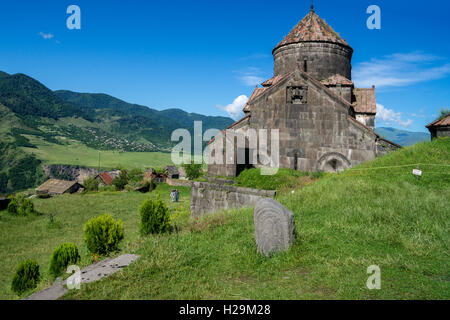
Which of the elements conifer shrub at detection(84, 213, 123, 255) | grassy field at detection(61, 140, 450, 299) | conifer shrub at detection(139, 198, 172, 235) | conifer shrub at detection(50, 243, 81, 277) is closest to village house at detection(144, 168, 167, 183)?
conifer shrub at detection(139, 198, 172, 235)

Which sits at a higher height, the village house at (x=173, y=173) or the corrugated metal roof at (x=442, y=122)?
the corrugated metal roof at (x=442, y=122)

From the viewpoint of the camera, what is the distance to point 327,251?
242 inches

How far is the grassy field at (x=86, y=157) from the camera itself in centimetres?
10954

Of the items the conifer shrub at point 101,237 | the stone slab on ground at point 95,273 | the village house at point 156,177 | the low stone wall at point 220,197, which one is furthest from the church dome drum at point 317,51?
the village house at point 156,177

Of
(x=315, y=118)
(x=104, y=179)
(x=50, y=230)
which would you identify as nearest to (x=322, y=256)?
(x=315, y=118)

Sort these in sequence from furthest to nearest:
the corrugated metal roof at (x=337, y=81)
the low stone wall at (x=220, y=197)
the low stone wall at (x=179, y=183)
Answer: the low stone wall at (x=179, y=183) → the corrugated metal roof at (x=337, y=81) → the low stone wall at (x=220, y=197)

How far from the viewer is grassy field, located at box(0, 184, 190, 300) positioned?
33.4 feet

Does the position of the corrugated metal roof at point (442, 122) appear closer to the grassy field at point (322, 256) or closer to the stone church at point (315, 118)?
the stone church at point (315, 118)

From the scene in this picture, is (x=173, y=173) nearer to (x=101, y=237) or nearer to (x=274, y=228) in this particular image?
(x=101, y=237)

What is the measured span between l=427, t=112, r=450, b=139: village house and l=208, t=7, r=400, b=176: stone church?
1.96 meters

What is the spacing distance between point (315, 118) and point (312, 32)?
6.24 metres

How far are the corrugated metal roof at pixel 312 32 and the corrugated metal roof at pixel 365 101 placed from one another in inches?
113
